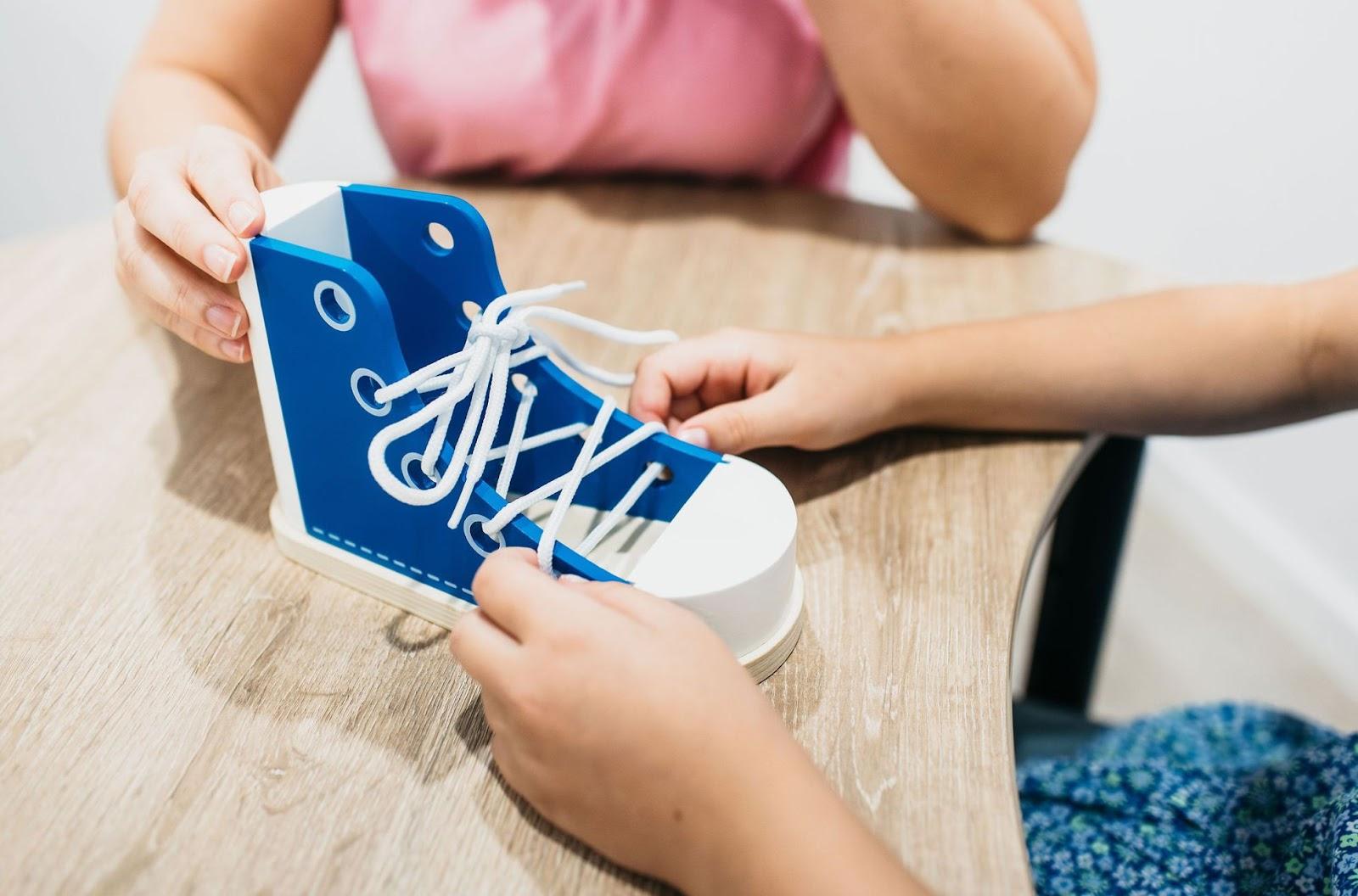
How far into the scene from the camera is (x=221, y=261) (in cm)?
45

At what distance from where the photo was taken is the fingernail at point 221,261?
1.48 feet

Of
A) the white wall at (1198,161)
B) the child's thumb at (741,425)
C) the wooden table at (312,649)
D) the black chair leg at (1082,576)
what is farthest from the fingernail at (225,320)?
the white wall at (1198,161)

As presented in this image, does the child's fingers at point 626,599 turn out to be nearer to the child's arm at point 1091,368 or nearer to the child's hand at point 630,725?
the child's hand at point 630,725

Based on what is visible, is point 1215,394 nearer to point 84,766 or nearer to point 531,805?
point 531,805

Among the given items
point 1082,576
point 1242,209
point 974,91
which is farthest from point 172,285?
point 1242,209

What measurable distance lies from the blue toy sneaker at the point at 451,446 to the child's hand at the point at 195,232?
0.01 meters

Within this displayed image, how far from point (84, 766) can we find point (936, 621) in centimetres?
37

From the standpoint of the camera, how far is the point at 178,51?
29.3 inches

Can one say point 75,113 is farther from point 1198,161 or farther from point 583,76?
point 1198,161

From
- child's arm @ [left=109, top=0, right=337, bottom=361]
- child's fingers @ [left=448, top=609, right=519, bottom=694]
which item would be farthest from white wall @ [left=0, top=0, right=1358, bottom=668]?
child's fingers @ [left=448, top=609, right=519, bottom=694]

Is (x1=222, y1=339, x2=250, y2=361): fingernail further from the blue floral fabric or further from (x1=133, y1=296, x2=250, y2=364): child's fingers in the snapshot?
the blue floral fabric

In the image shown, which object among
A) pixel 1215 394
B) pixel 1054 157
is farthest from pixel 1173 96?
pixel 1215 394

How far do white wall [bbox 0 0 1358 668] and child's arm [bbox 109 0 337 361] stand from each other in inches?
19.5

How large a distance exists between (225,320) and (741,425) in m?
0.26
